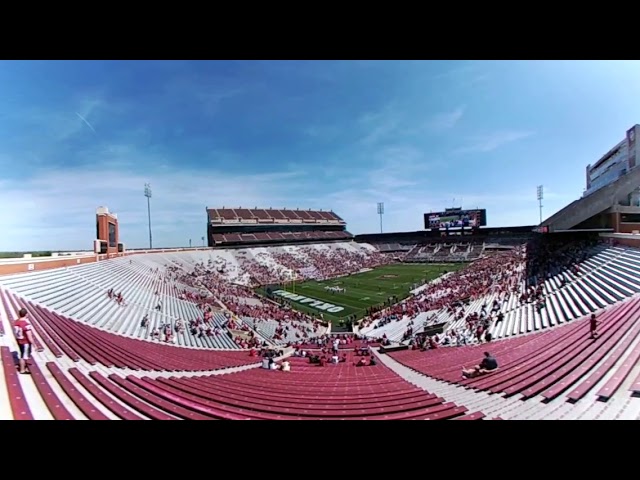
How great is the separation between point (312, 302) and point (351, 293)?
537cm

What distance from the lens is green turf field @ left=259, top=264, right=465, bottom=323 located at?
24.0 metres

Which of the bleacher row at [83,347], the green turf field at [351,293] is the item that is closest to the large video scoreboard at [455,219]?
the green turf field at [351,293]

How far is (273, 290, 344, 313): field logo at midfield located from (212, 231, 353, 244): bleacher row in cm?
2136

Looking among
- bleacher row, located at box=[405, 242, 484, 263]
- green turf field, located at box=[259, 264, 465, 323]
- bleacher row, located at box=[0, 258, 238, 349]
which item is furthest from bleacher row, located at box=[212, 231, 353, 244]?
bleacher row, located at box=[0, 258, 238, 349]

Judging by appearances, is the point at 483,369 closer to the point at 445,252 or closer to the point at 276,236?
the point at 276,236

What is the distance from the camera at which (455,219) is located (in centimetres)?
5366

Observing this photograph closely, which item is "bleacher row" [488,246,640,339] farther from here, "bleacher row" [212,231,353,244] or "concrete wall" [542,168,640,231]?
"bleacher row" [212,231,353,244]

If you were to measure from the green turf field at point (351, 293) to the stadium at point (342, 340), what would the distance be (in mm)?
369

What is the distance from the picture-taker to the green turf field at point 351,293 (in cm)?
2395

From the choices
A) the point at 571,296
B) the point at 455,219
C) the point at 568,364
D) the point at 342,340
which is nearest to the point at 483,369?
the point at 568,364

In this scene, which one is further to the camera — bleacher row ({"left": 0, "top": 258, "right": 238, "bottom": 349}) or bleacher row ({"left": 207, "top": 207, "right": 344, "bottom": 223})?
bleacher row ({"left": 207, "top": 207, "right": 344, "bottom": 223})
